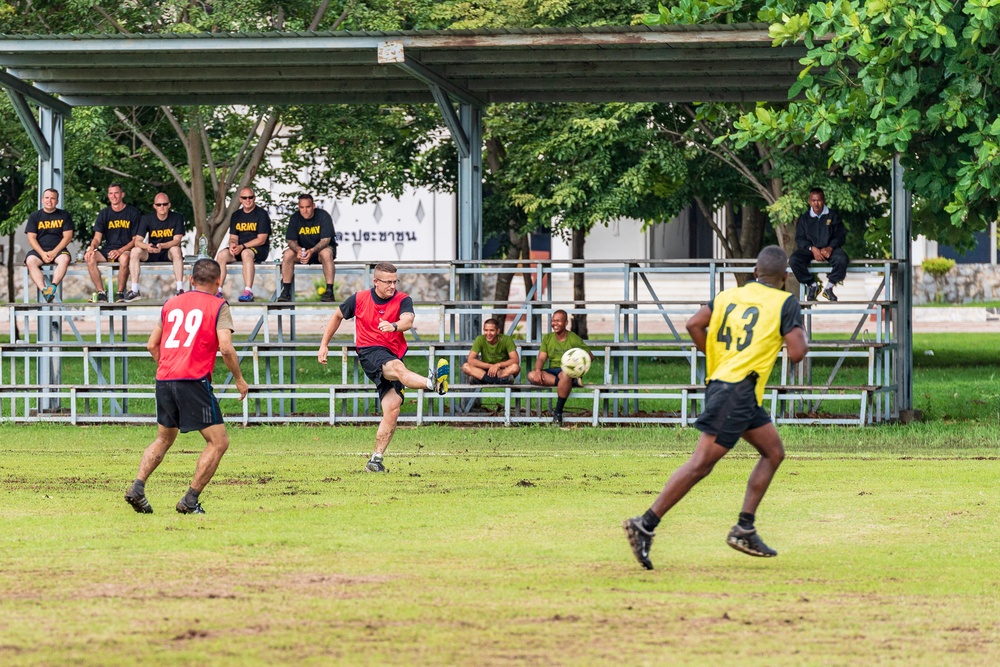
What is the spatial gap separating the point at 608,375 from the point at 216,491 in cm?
789

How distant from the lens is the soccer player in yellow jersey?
856 cm

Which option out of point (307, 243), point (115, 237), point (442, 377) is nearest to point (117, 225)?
point (115, 237)

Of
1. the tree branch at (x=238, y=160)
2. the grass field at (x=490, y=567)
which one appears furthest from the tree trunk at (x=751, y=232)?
the grass field at (x=490, y=567)

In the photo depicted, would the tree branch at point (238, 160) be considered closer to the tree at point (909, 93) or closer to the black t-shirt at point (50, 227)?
the black t-shirt at point (50, 227)

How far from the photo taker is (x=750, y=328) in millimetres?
8688

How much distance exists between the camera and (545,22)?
85.8 ft

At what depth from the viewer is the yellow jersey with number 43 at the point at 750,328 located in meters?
8.66

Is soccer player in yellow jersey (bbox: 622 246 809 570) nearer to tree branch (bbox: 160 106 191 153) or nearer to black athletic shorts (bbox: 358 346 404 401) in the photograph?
black athletic shorts (bbox: 358 346 404 401)

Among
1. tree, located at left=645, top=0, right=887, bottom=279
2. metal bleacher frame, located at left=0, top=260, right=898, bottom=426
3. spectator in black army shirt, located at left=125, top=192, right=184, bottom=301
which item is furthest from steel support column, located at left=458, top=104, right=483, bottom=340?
spectator in black army shirt, located at left=125, top=192, right=184, bottom=301

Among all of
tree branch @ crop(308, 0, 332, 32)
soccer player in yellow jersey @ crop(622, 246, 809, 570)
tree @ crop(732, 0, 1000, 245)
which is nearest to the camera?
soccer player in yellow jersey @ crop(622, 246, 809, 570)

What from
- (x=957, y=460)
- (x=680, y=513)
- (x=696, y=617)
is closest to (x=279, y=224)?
(x=957, y=460)

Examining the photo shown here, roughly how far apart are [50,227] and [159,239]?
4.75 feet

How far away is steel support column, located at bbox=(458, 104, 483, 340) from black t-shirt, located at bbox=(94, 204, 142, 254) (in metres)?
4.54

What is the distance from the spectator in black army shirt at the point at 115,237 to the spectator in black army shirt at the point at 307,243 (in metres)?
2.19
